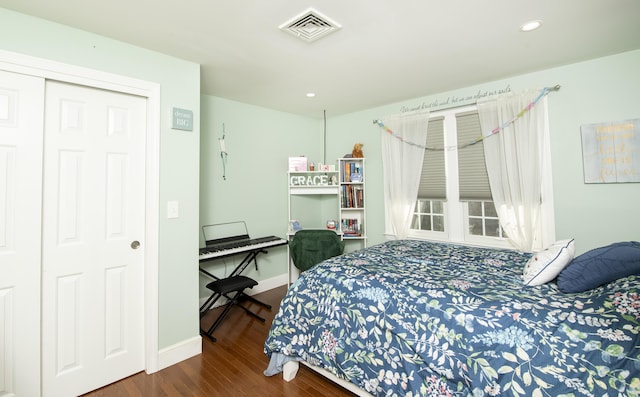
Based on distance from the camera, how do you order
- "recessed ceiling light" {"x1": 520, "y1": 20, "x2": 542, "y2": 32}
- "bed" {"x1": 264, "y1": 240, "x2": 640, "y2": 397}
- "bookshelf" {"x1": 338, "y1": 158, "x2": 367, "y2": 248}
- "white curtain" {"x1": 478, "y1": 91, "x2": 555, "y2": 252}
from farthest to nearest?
"bookshelf" {"x1": 338, "y1": 158, "x2": 367, "y2": 248} < "white curtain" {"x1": 478, "y1": 91, "x2": 555, "y2": 252} < "recessed ceiling light" {"x1": 520, "y1": 20, "x2": 542, "y2": 32} < "bed" {"x1": 264, "y1": 240, "x2": 640, "y2": 397}

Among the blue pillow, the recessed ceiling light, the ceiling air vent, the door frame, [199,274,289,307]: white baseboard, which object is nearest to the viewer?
the blue pillow

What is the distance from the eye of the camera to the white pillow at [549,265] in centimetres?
174

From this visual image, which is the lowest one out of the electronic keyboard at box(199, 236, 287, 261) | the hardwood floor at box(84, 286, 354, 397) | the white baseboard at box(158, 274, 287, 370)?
the hardwood floor at box(84, 286, 354, 397)

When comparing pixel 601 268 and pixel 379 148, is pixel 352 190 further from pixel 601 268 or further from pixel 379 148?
pixel 601 268

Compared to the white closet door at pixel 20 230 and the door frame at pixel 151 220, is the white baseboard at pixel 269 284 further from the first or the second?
the white closet door at pixel 20 230

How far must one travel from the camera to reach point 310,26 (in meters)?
1.97

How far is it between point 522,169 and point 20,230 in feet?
13.3

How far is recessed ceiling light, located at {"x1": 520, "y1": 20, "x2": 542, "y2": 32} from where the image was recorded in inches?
77.6

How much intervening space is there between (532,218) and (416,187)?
3.96 ft

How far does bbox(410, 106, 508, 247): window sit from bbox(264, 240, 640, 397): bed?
3.13 feet

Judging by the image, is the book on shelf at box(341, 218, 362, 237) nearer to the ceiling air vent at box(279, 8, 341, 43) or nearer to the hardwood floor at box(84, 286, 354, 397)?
the hardwood floor at box(84, 286, 354, 397)

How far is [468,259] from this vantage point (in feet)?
7.86

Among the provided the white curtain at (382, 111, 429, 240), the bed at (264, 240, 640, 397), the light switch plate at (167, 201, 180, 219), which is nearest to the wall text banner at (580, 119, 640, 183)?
the bed at (264, 240, 640, 397)

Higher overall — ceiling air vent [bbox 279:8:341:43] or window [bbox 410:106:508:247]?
ceiling air vent [bbox 279:8:341:43]
